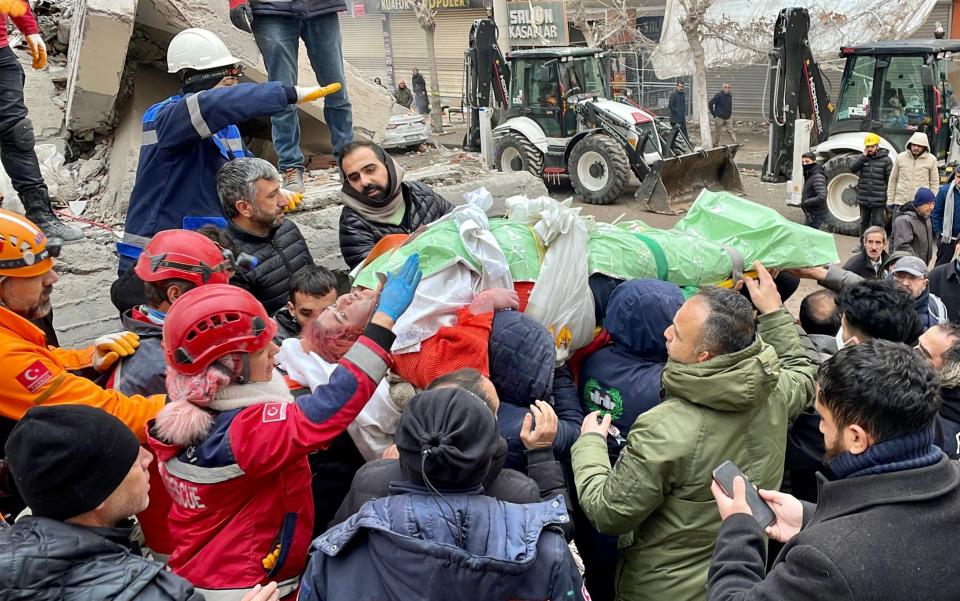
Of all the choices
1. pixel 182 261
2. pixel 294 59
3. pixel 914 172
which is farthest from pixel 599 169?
pixel 182 261

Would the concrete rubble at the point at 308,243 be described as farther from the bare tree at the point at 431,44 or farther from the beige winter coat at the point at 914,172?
the bare tree at the point at 431,44

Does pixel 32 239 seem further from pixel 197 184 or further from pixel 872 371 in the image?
pixel 872 371

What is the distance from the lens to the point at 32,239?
8.19ft

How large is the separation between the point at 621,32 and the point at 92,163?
1806cm

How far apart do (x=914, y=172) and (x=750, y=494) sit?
28.4ft

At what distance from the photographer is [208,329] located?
2.08 m

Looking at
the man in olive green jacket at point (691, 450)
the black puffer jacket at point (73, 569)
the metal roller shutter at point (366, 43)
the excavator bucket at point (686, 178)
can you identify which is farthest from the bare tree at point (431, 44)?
the black puffer jacket at point (73, 569)

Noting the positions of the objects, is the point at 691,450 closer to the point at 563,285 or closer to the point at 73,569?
the point at 563,285

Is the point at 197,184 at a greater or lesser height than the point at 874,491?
greater

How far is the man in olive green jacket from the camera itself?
7.41 ft

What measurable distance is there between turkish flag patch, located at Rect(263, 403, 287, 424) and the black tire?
10429mm

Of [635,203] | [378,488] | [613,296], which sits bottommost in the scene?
[635,203]

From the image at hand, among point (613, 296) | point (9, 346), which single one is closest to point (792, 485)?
point (613, 296)

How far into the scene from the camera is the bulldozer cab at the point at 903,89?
1085 centimetres
